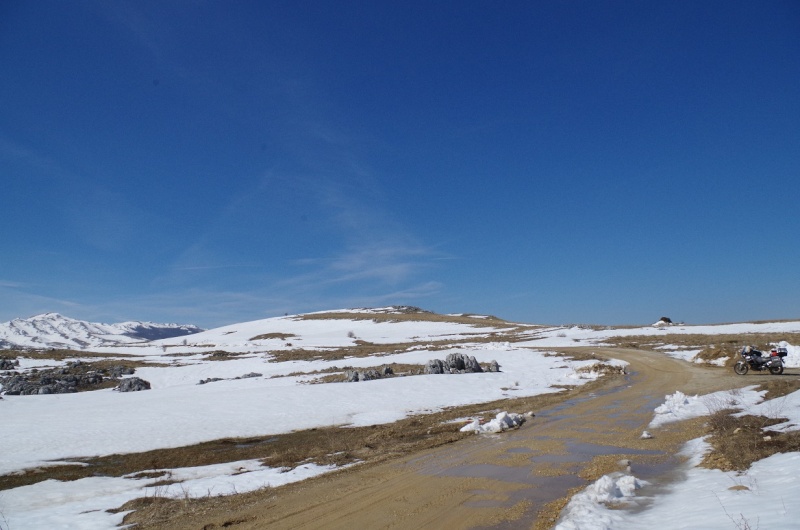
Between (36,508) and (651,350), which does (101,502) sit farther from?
(651,350)

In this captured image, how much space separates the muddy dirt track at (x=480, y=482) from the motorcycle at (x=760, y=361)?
561 inches

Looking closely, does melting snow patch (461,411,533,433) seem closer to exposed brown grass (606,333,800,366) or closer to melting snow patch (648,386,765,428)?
melting snow patch (648,386,765,428)

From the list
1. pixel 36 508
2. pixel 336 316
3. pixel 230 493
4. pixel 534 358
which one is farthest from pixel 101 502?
pixel 336 316

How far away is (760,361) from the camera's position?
27.2 metres

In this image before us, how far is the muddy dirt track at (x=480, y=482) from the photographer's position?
8.40 m

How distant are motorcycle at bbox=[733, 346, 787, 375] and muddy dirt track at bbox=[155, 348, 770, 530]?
14.3m

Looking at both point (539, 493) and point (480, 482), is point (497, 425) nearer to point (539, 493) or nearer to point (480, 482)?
point (480, 482)

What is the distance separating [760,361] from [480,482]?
85.0 feet

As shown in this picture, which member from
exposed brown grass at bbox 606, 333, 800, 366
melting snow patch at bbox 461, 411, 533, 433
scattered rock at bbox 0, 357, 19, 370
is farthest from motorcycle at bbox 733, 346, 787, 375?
scattered rock at bbox 0, 357, 19, 370

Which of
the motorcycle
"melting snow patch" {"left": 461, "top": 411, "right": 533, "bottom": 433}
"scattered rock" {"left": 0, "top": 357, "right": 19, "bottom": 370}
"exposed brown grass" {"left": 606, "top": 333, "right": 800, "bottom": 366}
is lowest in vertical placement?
"melting snow patch" {"left": 461, "top": 411, "right": 533, "bottom": 433}

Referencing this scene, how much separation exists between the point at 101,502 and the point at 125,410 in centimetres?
1607

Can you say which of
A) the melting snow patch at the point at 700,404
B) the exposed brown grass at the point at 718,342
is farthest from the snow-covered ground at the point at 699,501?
the exposed brown grass at the point at 718,342

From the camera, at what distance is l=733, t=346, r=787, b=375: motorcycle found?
1022 inches

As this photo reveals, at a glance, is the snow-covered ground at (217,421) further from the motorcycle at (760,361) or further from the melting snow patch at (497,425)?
the motorcycle at (760,361)
